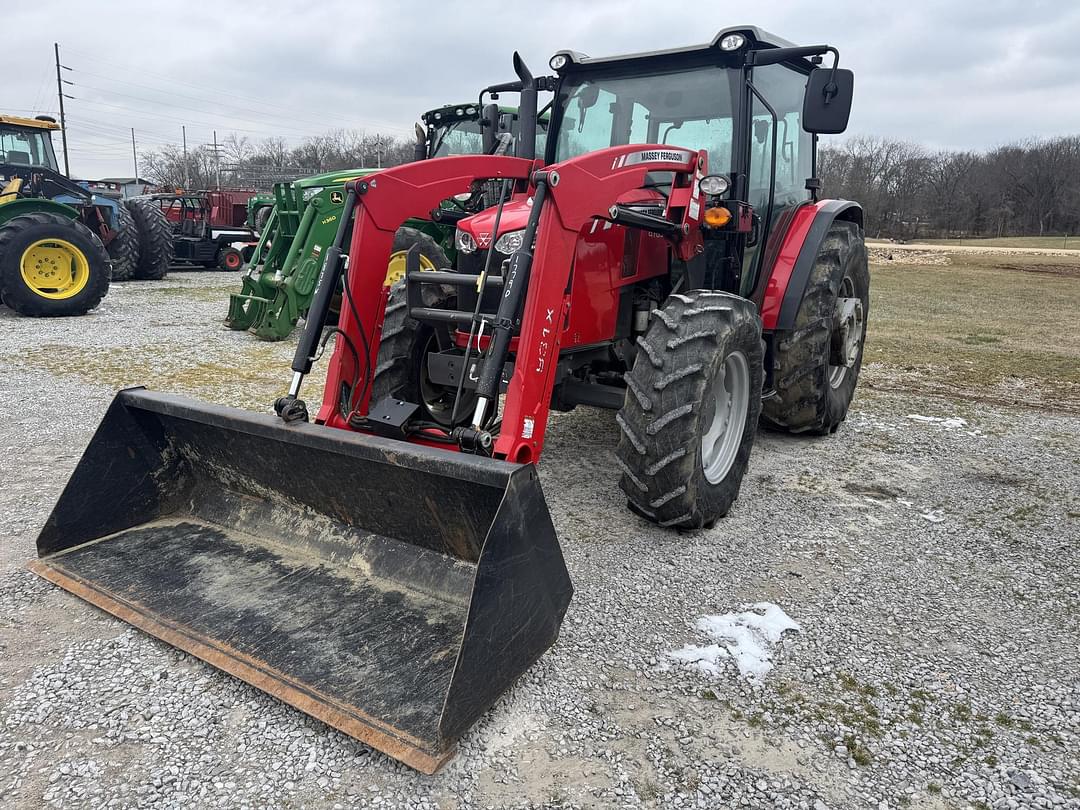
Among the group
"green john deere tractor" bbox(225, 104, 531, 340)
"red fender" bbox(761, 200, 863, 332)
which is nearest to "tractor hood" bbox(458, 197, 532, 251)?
"red fender" bbox(761, 200, 863, 332)

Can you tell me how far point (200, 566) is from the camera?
318 cm

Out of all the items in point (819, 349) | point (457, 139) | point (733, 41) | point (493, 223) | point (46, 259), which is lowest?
point (819, 349)

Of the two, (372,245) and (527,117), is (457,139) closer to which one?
(527,117)

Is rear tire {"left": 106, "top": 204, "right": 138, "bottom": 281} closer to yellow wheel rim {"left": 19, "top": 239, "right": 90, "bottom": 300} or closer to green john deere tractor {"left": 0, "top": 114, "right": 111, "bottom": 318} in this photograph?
green john deere tractor {"left": 0, "top": 114, "right": 111, "bottom": 318}

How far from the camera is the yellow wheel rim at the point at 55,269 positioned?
33.9ft

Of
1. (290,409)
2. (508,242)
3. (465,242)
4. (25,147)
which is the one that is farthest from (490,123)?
(25,147)

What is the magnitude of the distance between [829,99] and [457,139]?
6.86 meters

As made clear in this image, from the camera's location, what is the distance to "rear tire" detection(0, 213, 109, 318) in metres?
9.98

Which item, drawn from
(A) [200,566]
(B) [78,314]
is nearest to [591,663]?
(A) [200,566]

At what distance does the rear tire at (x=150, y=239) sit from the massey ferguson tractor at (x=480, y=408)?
13.3 m

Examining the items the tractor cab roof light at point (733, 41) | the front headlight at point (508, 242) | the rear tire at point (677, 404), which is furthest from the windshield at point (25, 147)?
the rear tire at point (677, 404)

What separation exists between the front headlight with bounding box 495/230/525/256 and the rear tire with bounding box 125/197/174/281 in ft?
46.8

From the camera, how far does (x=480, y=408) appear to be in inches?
118

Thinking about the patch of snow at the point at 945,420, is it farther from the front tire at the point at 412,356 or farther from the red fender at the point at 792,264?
the front tire at the point at 412,356
